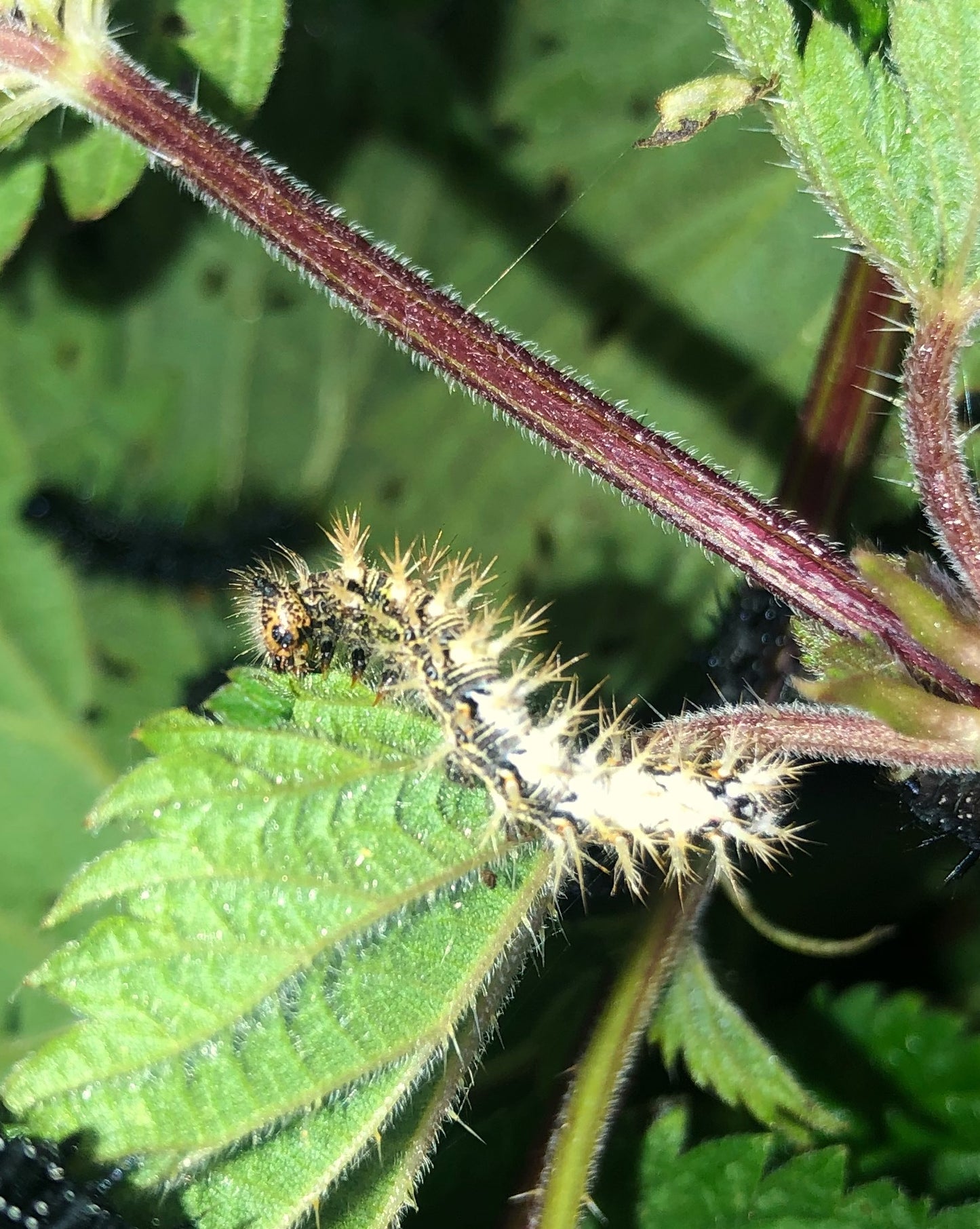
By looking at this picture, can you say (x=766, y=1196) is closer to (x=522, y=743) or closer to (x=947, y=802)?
(x=947, y=802)

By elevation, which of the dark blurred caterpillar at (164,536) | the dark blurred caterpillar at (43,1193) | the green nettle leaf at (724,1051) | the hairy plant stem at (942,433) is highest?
the hairy plant stem at (942,433)

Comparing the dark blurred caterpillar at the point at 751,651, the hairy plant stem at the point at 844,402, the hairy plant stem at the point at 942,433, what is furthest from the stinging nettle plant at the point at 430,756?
the hairy plant stem at the point at 844,402

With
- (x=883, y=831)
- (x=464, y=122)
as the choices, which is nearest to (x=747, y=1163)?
(x=883, y=831)

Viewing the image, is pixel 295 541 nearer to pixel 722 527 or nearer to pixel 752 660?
pixel 752 660

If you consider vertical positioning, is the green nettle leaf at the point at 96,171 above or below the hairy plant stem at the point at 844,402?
below

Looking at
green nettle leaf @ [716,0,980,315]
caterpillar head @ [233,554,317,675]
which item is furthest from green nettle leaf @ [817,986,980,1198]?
green nettle leaf @ [716,0,980,315]

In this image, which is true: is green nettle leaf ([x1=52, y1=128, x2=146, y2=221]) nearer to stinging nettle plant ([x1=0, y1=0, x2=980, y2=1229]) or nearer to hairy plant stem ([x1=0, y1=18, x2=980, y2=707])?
stinging nettle plant ([x1=0, y1=0, x2=980, y2=1229])

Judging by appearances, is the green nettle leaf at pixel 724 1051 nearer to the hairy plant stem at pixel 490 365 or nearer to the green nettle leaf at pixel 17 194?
the hairy plant stem at pixel 490 365
